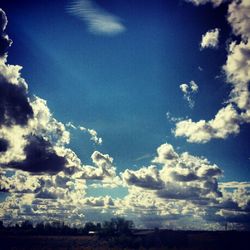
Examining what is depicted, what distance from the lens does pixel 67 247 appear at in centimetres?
13200

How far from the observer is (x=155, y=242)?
392 ft

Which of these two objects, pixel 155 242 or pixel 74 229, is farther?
pixel 74 229

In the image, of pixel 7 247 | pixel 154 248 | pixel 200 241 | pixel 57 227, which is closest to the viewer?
pixel 154 248

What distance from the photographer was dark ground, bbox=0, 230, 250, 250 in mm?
117125

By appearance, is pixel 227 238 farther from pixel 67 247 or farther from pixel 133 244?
pixel 67 247

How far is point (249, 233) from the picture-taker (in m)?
138

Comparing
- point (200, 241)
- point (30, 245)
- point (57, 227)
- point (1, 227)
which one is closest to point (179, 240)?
point (200, 241)

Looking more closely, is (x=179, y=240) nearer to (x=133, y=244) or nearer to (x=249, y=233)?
(x=133, y=244)

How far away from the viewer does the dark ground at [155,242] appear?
117 metres

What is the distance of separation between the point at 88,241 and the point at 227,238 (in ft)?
187

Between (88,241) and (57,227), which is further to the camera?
(57,227)

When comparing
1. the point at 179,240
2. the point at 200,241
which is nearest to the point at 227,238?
the point at 200,241

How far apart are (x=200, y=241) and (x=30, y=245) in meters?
67.8

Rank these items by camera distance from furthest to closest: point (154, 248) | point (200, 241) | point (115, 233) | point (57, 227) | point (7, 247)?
point (57, 227), point (115, 233), point (7, 247), point (200, 241), point (154, 248)
